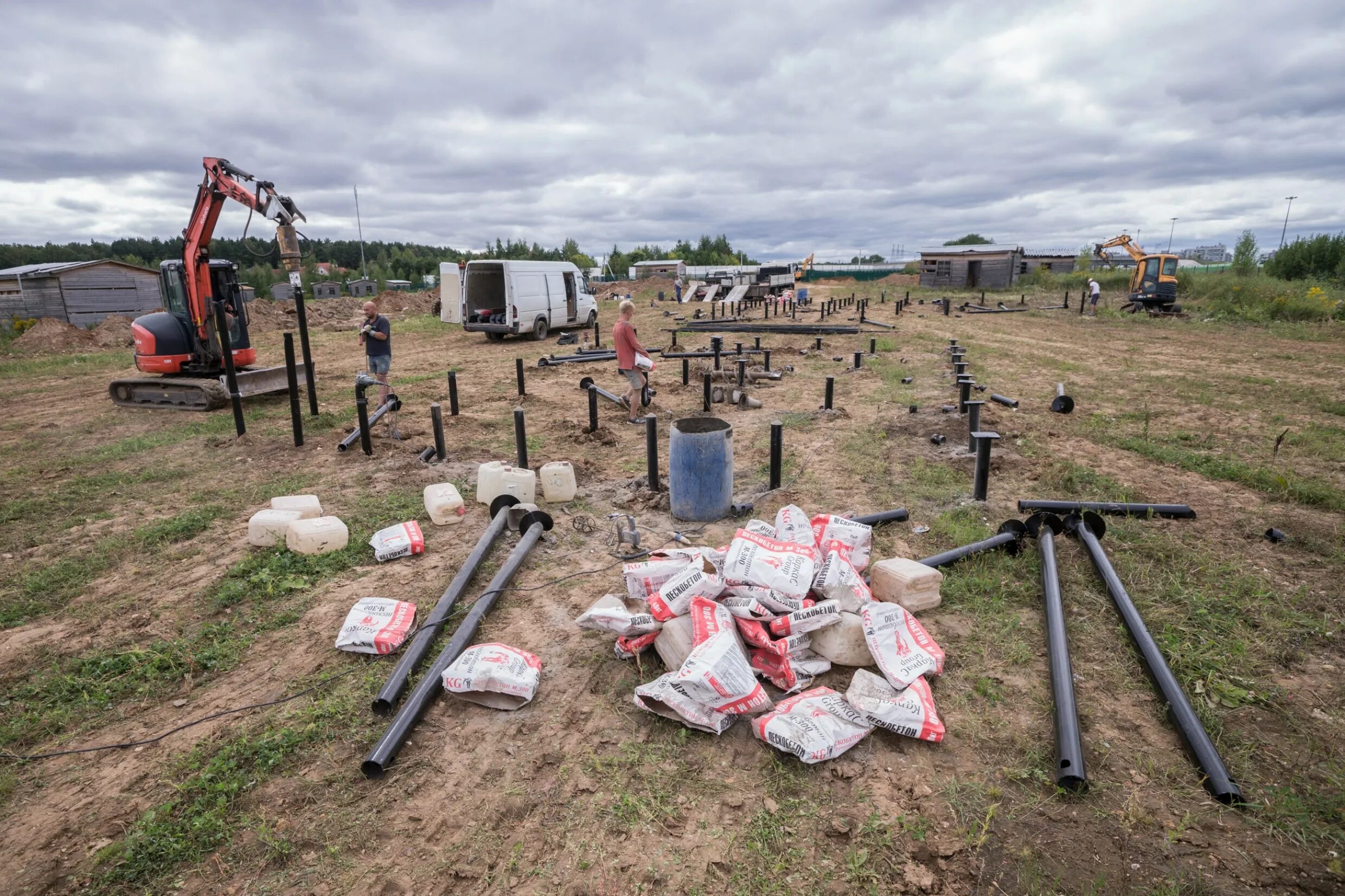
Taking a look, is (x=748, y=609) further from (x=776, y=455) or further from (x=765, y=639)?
(x=776, y=455)

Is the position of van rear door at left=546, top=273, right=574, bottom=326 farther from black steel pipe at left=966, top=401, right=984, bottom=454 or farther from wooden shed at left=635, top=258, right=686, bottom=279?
wooden shed at left=635, top=258, right=686, bottom=279

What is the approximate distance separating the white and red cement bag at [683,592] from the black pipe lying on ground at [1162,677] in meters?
2.43

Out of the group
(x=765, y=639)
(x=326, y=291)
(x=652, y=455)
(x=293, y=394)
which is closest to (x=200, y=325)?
(x=293, y=394)

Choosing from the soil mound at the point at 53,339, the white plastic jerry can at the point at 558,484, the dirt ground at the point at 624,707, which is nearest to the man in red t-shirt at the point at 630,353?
the dirt ground at the point at 624,707

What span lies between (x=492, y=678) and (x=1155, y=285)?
3362 cm

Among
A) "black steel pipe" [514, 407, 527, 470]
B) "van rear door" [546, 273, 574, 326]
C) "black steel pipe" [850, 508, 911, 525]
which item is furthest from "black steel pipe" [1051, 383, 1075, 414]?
"van rear door" [546, 273, 574, 326]

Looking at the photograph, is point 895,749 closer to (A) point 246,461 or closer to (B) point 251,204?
(A) point 246,461

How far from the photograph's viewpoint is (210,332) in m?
11.2

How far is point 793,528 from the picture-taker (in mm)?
4547

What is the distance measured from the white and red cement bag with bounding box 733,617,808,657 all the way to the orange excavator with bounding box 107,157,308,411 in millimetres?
10557

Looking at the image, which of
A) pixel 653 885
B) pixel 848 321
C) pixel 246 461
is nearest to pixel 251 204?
pixel 246 461

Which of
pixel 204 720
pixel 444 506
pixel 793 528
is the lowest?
pixel 204 720

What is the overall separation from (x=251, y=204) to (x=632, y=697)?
10.7 metres

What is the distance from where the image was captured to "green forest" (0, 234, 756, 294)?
172ft
